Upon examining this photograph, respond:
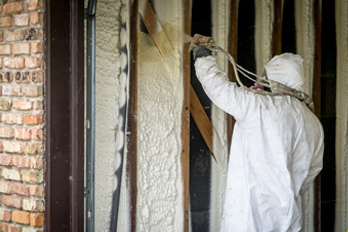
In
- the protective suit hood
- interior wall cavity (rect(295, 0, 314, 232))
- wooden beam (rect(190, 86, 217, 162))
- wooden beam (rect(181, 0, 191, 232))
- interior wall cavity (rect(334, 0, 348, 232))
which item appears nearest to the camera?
the protective suit hood

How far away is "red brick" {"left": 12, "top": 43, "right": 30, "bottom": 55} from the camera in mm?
3405

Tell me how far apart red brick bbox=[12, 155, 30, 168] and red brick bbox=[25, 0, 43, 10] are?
0.89m

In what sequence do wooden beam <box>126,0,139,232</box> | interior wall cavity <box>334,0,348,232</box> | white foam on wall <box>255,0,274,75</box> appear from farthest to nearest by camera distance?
interior wall cavity <box>334,0,348,232</box>, white foam on wall <box>255,0,274,75</box>, wooden beam <box>126,0,139,232</box>

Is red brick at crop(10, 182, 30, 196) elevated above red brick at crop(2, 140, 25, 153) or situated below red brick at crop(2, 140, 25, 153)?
below

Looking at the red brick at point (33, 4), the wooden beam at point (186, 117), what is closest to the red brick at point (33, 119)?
the red brick at point (33, 4)

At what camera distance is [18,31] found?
3.45 metres

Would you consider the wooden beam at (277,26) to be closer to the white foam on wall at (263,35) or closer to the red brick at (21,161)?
the white foam on wall at (263,35)

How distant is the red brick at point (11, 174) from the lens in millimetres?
3471

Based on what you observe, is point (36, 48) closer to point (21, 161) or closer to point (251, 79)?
point (21, 161)

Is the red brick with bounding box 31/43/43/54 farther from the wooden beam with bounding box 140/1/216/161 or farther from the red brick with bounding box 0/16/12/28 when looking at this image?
the wooden beam with bounding box 140/1/216/161

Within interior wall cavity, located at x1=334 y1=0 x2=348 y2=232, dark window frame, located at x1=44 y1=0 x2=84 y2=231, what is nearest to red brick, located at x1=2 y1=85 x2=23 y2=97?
dark window frame, located at x1=44 y1=0 x2=84 y2=231

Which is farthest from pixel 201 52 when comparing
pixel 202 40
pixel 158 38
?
pixel 158 38

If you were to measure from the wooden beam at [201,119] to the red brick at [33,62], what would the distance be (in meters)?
1.28

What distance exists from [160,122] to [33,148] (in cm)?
102
